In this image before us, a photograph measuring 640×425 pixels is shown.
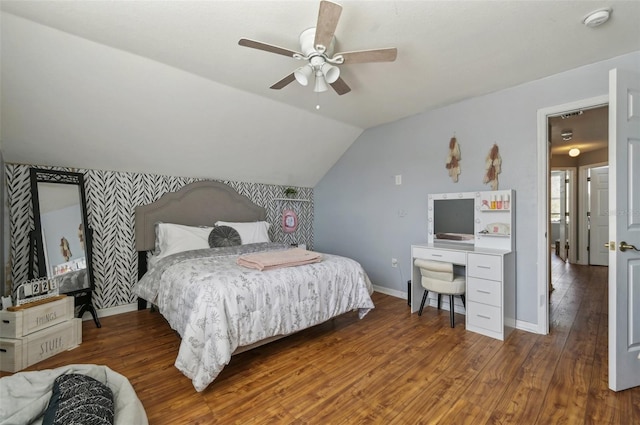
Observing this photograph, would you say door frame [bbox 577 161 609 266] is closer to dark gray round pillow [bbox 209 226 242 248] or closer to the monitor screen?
the monitor screen

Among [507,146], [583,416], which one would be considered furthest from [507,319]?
[507,146]

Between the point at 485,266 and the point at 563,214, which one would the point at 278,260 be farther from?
the point at 563,214

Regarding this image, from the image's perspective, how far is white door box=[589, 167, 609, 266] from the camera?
18.5 feet

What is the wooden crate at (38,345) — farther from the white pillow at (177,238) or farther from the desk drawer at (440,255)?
the desk drawer at (440,255)

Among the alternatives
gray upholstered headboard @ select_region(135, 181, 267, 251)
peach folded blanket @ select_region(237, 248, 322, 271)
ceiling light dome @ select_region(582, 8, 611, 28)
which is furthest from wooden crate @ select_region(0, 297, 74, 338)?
ceiling light dome @ select_region(582, 8, 611, 28)

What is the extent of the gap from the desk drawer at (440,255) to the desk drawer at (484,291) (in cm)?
23

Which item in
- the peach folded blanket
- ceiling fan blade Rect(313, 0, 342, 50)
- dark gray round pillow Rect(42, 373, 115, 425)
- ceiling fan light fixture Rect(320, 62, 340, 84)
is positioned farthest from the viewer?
the peach folded blanket

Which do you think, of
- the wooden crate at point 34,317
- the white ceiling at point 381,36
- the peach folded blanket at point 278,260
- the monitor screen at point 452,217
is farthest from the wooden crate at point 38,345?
the monitor screen at point 452,217

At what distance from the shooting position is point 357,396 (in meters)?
1.81

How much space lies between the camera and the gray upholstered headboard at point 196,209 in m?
3.41

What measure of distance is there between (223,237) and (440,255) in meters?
2.63

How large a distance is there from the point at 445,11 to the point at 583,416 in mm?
2583

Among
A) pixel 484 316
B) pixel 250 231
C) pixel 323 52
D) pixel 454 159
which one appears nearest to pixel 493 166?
pixel 454 159

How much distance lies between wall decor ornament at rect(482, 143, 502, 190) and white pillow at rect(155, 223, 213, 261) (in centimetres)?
338
